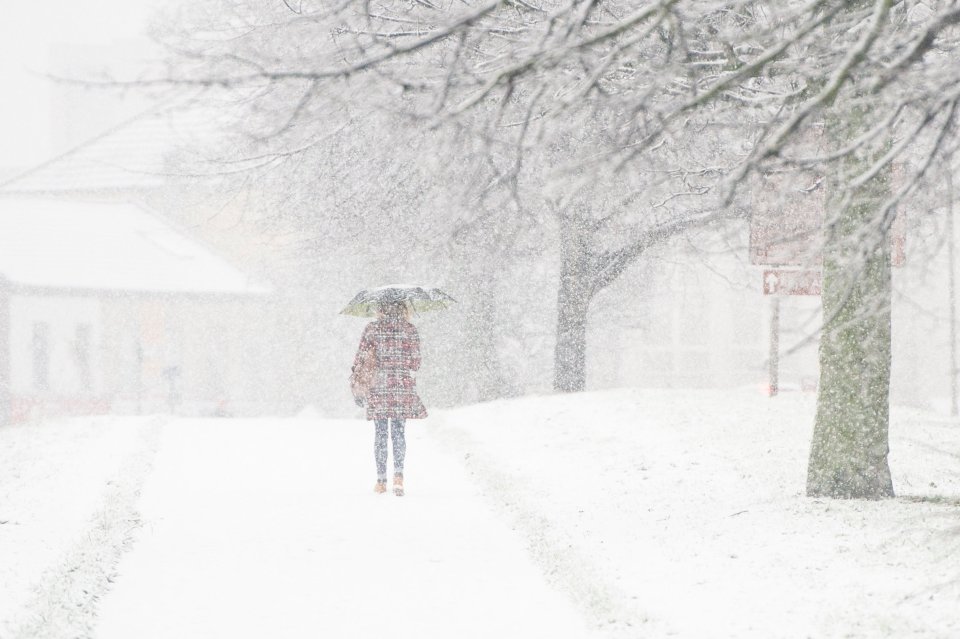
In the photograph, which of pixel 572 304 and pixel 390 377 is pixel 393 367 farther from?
pixel 572 304

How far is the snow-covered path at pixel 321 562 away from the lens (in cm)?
620

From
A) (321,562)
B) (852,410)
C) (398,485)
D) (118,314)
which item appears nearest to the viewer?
(321,562)

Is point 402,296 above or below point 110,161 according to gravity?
below

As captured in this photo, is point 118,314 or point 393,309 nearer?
point 393,309

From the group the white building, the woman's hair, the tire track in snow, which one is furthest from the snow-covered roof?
the tire track in snow

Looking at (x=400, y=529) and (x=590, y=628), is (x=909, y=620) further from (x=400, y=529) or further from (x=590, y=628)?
(x=400, y=529)

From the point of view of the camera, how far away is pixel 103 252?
35.0 metres

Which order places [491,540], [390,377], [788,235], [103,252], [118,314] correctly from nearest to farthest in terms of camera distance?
1. [491,540]
2. [390,377]
3. [788,235]
4. [103,252]
5. [118,314]

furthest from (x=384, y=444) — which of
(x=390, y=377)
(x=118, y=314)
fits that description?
(x=118, y=314)

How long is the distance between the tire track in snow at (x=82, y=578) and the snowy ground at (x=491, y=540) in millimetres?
20

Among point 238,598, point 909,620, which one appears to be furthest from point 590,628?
point 238,598

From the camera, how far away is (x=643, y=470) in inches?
436

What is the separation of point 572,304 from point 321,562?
37.4 ft

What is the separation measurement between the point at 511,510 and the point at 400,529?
106cm
